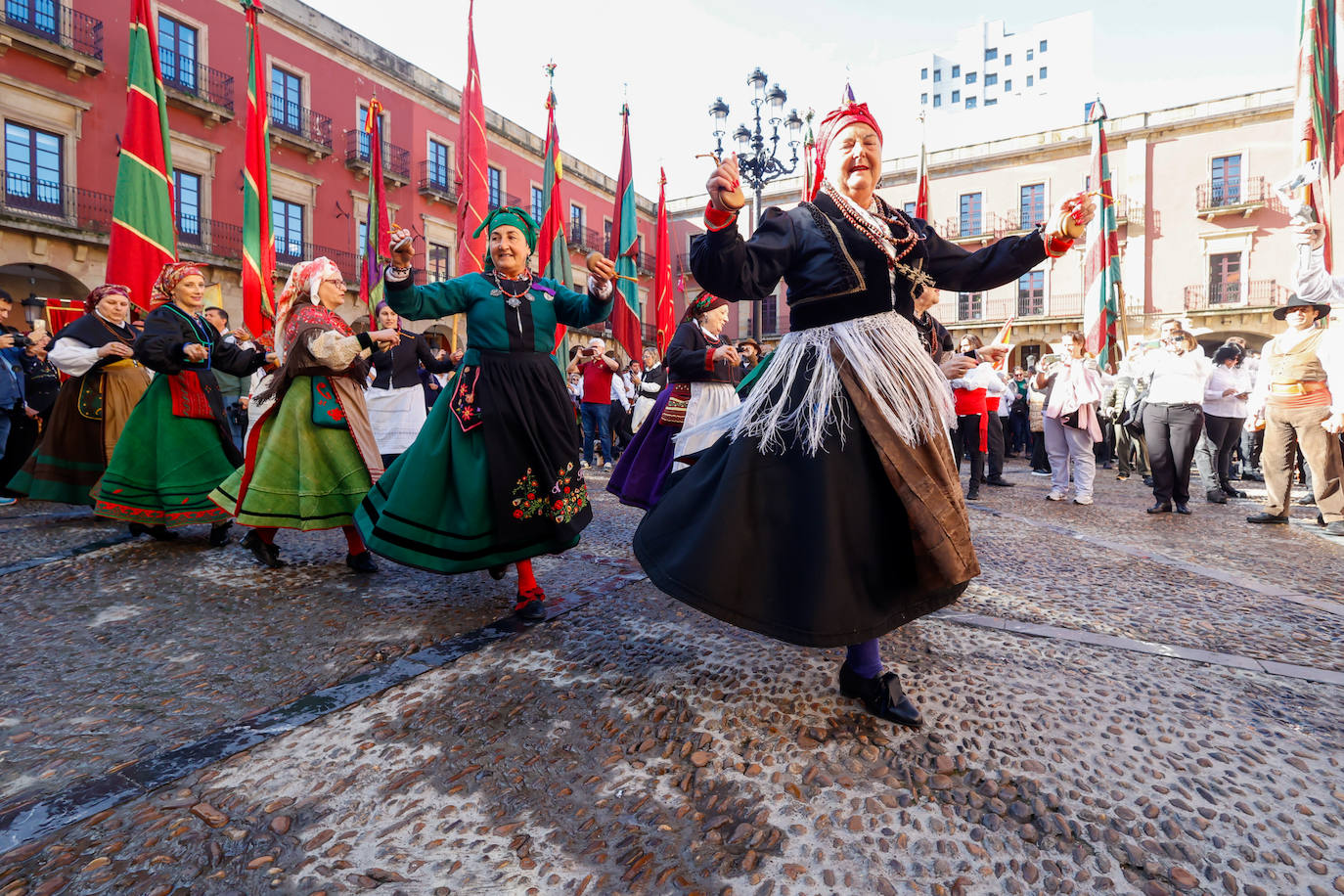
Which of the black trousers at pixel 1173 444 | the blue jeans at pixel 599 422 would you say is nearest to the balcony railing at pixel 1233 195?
the black trousers at pixel 1173 444

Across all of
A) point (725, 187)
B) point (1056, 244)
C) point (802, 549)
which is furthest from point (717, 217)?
point (1056, 244)

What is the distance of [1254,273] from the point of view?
1000 inches

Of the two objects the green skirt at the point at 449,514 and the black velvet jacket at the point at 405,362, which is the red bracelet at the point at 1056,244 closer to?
the green skirt at the point at 449,514

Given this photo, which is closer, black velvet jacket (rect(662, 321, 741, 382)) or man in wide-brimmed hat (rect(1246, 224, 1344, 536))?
black velvet jacket (rect(662, 321, 741, 382))

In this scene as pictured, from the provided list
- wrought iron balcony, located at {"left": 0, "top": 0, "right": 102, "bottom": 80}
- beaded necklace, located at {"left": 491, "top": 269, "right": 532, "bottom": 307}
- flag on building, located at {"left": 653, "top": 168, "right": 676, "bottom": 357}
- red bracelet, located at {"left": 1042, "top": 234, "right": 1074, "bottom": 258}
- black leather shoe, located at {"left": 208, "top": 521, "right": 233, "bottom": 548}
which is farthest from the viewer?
wrought iron balcony, located at {"left": 0, "top": 0, "right": 102, "bottom": 80}

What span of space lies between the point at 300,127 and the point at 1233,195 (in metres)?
32.0

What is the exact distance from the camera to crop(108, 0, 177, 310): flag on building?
7629 millimetres

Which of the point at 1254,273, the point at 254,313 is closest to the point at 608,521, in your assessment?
the point at 254,313

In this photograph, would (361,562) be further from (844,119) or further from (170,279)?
(844,119)

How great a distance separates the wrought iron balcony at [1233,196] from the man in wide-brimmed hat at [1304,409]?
25413 millimetres

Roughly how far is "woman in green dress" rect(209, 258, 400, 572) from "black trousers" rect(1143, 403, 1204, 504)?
7.30 m

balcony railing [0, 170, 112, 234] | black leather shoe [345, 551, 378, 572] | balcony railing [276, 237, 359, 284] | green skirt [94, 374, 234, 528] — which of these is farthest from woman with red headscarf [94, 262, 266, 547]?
balcony railing [276, 237, 359, 284]

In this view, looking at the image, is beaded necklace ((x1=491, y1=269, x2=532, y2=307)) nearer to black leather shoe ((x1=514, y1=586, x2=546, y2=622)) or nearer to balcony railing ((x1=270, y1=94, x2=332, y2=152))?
black leather shoe ((x1=514, y1=586, x2=546, y2=622))

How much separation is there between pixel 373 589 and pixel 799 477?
2570mm
